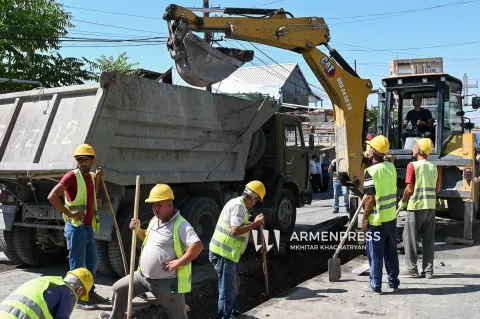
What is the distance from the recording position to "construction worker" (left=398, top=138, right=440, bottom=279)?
6223 millimetres

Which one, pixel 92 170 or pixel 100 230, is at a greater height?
pixel 92 170

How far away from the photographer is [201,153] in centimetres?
740

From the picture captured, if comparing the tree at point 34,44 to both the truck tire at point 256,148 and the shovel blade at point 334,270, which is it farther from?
the shovel blade at point 334,270

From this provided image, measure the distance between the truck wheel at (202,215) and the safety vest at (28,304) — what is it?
160 inches

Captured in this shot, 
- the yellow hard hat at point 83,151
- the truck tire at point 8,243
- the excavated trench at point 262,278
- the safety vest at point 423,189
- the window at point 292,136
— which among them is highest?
the window at point 292,136

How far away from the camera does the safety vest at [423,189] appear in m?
6.22

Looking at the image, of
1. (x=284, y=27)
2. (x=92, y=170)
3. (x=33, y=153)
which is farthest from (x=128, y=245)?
(x=284, y=27)

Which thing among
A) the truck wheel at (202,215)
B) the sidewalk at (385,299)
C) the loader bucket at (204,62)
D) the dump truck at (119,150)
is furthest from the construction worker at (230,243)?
the loader bucket at (204,62)

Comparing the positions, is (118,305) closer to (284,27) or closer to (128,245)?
(128,245)

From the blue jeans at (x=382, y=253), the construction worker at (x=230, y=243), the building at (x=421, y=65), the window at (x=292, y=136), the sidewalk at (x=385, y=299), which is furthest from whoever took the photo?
the building at (x=421, y=65)

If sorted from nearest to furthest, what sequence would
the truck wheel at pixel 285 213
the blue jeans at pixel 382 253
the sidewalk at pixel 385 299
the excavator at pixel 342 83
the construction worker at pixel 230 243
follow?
the construction worker at pixel 230 243
the sidewalk at pixel 385 299
the blue jeans at pixel 382 253
the excavator at pixel 342 83
the truck wheel at pixel 285 213

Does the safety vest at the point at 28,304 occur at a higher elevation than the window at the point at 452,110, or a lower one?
lower

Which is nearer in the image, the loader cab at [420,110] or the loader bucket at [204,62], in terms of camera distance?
the loader bucket at [204,62]

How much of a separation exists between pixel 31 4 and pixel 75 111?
735cm
